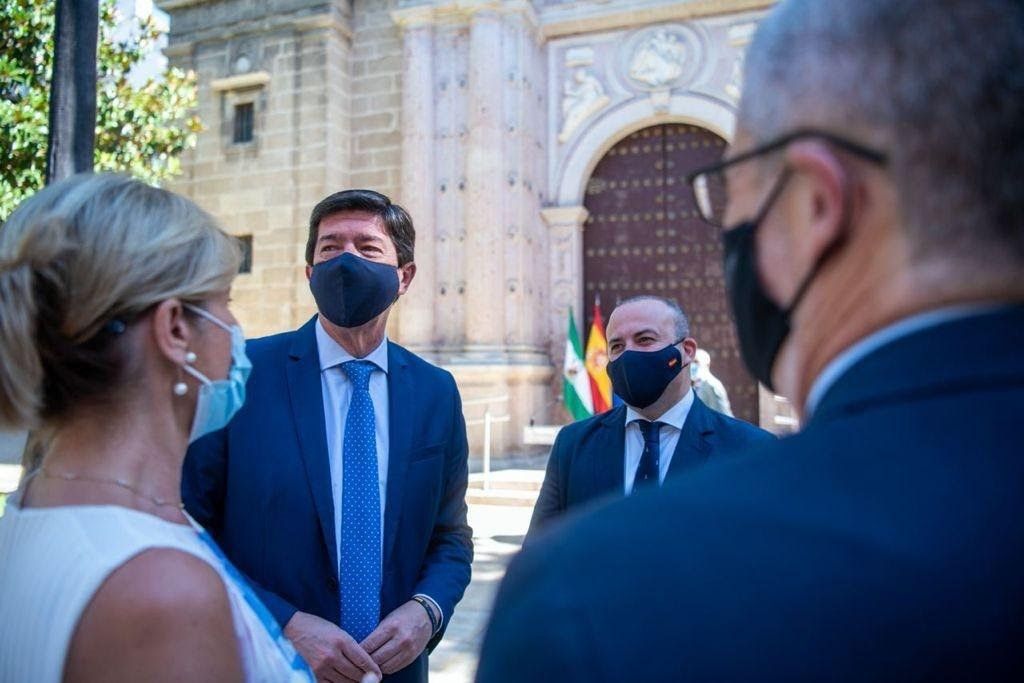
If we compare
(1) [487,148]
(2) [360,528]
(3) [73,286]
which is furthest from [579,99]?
(3) [73,286]

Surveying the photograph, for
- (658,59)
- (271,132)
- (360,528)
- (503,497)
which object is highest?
(658,59)

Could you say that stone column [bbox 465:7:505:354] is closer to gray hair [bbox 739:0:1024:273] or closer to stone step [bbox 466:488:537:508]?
stone step [bbox 466:488:537:508]

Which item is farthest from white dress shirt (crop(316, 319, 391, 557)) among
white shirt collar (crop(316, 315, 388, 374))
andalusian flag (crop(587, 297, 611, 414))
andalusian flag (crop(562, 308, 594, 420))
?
andalusian flag (crop(587, 297, 611, 414))

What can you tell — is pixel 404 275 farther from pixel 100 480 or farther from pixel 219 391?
pixel 100 480

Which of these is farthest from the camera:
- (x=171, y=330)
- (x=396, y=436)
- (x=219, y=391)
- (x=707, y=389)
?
(x=707, y=389)

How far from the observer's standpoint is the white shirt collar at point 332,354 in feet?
8.38

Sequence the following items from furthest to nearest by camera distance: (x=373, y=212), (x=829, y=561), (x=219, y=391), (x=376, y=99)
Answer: (x=376, y=99) < (x=373, y=212) < (x=219, y=391) < (x=829, y=561)

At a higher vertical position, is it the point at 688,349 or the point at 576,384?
the point at 688,349

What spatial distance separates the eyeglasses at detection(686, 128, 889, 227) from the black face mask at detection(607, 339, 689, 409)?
166 cm

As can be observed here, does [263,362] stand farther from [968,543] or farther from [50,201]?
[968,543]

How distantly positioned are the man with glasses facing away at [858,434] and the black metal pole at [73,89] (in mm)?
4598

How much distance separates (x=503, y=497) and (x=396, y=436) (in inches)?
238

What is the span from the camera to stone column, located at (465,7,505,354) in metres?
10.2

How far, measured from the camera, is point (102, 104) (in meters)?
7.88
